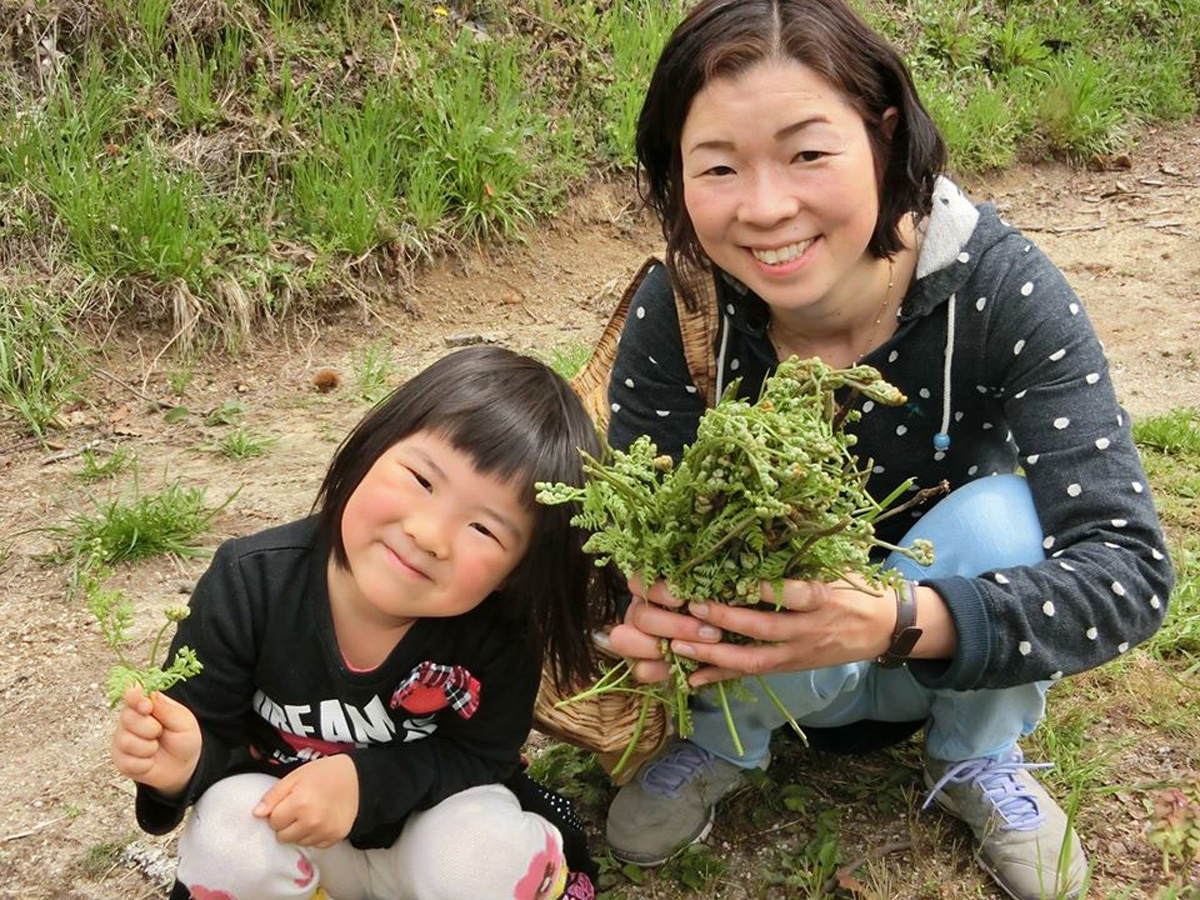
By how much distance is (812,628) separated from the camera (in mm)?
1625

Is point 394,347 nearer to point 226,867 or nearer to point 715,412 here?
point 226,867

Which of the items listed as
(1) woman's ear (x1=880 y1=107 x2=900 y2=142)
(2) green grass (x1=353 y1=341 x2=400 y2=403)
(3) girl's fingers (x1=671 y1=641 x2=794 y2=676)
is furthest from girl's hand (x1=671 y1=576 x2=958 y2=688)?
(2) green grass (x1=353 y1=341 x2=400 y2=403)

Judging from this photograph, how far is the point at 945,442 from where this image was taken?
83.1 inches

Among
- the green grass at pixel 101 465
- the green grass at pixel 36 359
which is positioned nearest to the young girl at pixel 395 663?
the green grass at pixel 101 465

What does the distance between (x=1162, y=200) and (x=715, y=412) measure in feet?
19.1

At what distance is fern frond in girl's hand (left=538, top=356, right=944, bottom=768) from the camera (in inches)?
52.5

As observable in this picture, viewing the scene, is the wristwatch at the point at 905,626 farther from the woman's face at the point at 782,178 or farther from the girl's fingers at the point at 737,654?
the woman's face at the point at 782,178

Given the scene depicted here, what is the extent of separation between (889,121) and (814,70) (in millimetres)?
219

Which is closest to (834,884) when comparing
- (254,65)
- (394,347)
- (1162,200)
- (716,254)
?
(716,254)

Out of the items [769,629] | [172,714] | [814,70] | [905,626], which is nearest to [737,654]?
[769,629]

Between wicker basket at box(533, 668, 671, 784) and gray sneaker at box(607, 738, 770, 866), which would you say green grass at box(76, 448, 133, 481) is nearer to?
wicker basket at box(533, 668, 671, 784)

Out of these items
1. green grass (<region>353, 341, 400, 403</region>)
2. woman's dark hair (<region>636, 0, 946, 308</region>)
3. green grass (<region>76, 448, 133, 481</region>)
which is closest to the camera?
woman's dark hair (<region>636, 0, 946, 308</region>)

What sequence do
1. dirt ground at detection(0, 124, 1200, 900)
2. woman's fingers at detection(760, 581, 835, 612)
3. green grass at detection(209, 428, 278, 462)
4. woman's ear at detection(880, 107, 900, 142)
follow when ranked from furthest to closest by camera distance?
green grass at detection(209, 428, 278, 462)
dirt ground at detection(0, 124, 1200, 900)
woman's ear at detection(880, 107, 900, 142)
woman's fingers at detection(760, 581, 835, 612)

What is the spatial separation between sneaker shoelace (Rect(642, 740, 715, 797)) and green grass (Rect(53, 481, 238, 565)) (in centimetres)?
158
